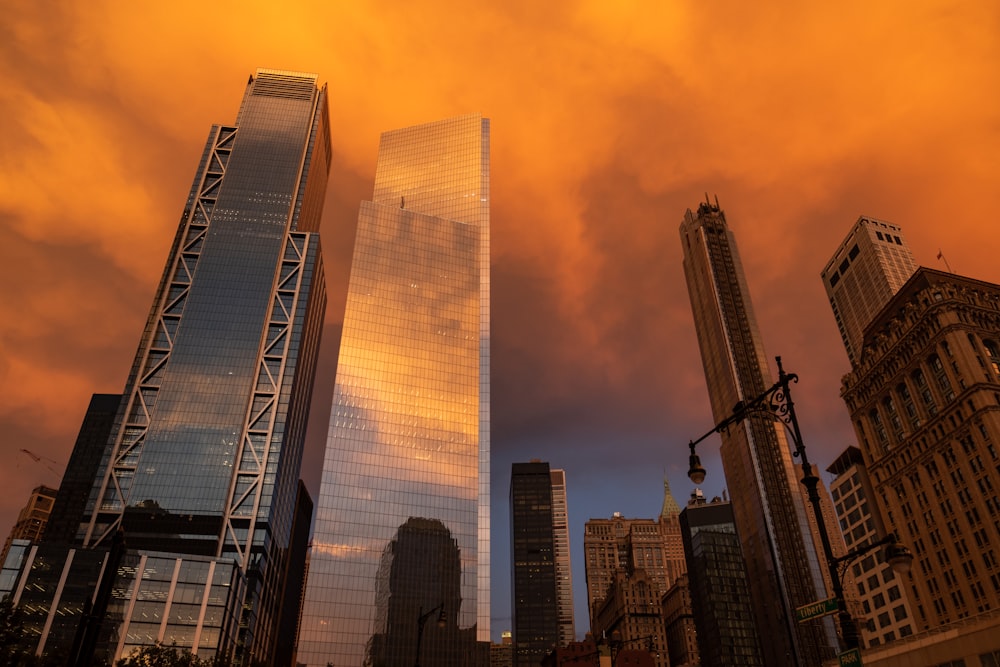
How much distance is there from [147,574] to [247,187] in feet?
375

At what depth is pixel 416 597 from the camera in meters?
139

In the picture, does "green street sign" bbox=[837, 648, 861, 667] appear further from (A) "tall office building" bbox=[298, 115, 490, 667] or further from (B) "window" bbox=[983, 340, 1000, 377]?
(A) "tall office building" bbox=[298, 115, 490, 667]

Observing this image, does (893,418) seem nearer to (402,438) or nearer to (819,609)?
(402,438)

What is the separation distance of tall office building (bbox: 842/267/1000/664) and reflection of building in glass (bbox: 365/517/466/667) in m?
83.9

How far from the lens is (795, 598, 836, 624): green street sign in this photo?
65.8 ft

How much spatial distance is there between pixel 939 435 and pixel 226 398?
144095 millimetres

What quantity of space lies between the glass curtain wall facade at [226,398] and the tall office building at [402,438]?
19913 millimetres

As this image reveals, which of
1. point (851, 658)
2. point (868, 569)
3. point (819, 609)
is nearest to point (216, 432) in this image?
point (868, 569)

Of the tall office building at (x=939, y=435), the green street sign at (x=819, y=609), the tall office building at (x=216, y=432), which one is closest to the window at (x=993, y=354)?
the tall office building at (x=939, y=435)

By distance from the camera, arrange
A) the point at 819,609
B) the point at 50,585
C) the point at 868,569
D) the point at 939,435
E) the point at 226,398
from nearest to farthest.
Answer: the point at 819,609, the point at 939,435, the point at 50,585, the point at 868,569, the point at 226,398

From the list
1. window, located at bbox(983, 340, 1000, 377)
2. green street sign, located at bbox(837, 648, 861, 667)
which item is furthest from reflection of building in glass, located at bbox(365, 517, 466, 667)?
green street sign, located at bbox(837, 648, 861, 667)

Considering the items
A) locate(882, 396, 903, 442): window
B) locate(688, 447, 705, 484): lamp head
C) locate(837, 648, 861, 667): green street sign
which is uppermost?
locate(882, 396, 903, 442): window

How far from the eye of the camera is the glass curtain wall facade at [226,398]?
478ft

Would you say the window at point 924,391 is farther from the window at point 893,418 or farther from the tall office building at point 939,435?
the window at point 893,418
